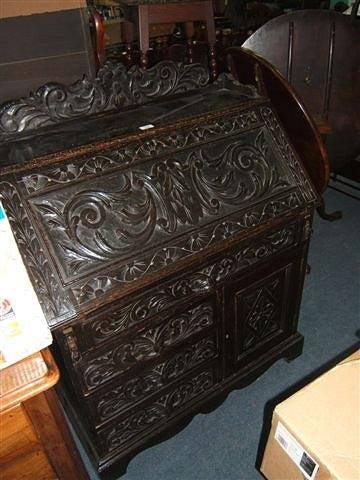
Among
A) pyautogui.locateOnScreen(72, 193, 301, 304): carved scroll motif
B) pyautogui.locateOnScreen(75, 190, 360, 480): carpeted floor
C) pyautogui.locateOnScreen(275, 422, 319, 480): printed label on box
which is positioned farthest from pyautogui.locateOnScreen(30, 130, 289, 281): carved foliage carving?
pyautogui.locateOnScreen(75, 190, 360, 480): carpeted floor

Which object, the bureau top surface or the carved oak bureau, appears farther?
the bureau top surface

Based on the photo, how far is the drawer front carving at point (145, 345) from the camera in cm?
101

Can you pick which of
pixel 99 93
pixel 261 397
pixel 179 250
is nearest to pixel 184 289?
pixel 179 250

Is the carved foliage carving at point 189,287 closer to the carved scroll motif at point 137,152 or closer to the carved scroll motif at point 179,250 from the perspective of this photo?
the carved scroll motif at point 179,250

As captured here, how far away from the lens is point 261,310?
4.46 feet

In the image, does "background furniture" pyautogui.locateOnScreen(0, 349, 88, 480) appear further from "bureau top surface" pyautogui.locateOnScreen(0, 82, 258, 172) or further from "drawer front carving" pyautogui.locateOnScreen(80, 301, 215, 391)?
"bureau top surface" pyautogui.locateOnScreen(0, 82, 258, 172)

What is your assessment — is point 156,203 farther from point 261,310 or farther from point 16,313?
point 261,310

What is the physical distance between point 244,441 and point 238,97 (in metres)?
1.25

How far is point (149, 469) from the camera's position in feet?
4.46

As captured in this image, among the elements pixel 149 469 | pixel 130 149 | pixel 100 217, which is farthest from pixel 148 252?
pixel 149 469

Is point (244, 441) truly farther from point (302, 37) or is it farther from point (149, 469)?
point (302, 37)

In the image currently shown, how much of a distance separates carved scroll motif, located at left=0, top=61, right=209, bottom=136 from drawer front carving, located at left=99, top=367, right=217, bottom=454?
0.93 metres

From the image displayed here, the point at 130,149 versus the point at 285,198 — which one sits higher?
the point at 130,149

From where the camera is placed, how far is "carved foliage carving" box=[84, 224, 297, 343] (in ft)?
3.17
